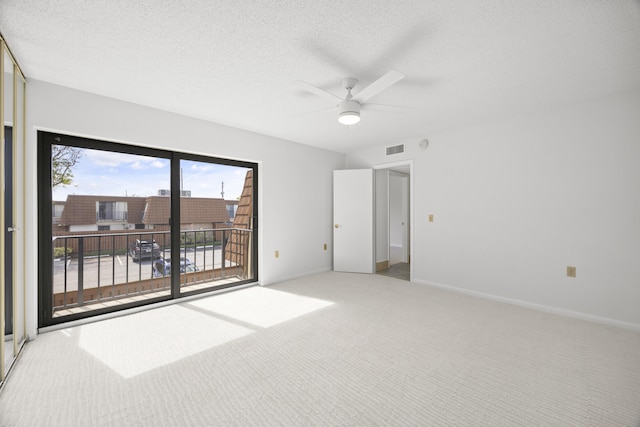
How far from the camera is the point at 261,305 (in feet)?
11.0

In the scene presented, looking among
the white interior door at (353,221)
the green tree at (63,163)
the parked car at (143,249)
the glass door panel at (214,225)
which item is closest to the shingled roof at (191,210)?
the glass door panel at (214,225)

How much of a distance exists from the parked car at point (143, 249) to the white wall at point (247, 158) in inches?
40.9

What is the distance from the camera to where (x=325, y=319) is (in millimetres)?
2916

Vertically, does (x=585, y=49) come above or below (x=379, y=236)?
above

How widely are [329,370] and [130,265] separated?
3091 mm

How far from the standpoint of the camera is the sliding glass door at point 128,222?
2695 millimetres

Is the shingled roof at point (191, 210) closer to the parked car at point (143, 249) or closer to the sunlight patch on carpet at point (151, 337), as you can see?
the parked car at point (143, 249)

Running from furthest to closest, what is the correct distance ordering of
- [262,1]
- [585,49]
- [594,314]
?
[594,314]
[585,49]
[262,1]

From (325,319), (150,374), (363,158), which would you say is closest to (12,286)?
(150,374)

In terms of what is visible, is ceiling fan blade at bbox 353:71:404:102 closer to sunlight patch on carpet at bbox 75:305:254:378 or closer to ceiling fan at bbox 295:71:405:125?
ceiling fan at bbox 295:71:405:125

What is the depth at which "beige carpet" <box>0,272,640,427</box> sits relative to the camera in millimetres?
1558

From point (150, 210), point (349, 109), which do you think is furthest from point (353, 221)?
point (150, 210)

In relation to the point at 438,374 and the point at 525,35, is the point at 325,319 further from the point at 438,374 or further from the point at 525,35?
the point at 525,35

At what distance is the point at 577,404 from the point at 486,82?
2590 millimetres
